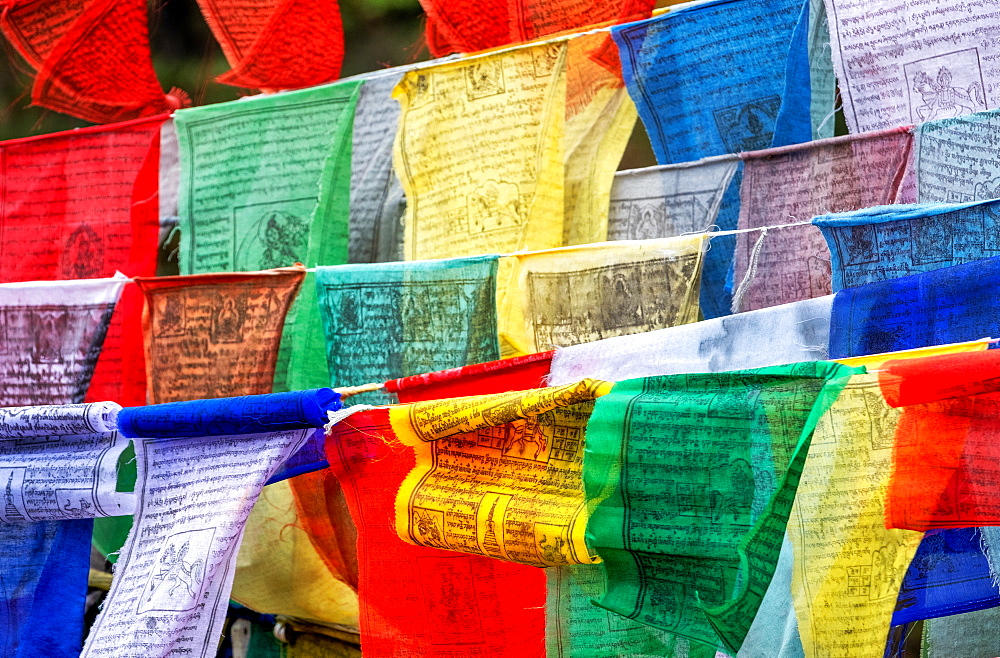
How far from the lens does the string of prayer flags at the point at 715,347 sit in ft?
3.42

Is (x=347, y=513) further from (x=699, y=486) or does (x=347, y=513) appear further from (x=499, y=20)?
(x=499, y=20)

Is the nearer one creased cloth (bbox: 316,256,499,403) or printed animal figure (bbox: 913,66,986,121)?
printed animal figure (bbox: 913,66,986,121)

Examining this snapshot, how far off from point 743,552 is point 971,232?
0.51 m

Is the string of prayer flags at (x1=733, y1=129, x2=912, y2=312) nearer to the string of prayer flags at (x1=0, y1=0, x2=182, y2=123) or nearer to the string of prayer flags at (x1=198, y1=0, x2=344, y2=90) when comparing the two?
the string of prayer flags at (x1=198, y1=0, x2=344, y2=90)

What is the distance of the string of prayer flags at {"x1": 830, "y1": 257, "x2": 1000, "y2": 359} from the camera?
3.16 ft

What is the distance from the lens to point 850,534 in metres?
0.80

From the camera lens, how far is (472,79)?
1.50 meters

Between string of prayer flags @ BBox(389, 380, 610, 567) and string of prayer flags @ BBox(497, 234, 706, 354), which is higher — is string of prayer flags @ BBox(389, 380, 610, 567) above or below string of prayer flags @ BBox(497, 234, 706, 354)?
below

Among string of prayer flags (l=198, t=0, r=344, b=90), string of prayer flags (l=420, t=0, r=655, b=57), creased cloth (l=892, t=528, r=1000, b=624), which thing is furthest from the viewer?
string of prayer flags (l=198, t=0, r=344, b=90)

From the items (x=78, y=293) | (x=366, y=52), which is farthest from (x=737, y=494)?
(x=366, y=52)

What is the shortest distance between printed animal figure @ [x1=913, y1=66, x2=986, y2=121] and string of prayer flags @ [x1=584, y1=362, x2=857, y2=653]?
594mm

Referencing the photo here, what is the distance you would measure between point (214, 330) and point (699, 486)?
3.15ft

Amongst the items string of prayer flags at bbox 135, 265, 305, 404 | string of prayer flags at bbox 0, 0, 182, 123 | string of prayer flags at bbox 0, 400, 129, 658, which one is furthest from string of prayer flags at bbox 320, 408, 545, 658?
string of prayer flags at bbox 0, 0, 182, 123

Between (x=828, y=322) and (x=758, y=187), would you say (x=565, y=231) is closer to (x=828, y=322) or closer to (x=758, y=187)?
(x=758, y=187)
